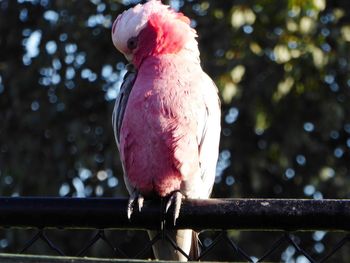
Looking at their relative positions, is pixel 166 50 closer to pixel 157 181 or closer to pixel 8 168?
pixel 157 181

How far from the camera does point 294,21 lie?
17.7ft

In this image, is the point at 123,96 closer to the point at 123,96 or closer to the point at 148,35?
the point at 123,96

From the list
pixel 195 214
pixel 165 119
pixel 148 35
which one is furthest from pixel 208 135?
pixel 195 214

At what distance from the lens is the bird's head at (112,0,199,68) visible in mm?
3787

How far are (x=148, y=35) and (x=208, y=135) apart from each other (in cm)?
48

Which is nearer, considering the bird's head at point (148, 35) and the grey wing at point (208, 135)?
the grey wing at point (208, 135)

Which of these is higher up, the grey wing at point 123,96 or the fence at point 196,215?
the fence at point 196,215

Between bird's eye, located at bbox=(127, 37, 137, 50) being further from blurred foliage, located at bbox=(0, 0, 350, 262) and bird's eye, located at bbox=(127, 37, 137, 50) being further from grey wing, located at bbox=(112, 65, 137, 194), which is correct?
blurred foliage, located at bbox=(0, 0, 350, 262)

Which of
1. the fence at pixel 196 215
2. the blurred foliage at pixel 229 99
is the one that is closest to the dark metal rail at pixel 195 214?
the fence at pixel 196 215

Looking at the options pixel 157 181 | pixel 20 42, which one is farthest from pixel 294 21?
pixel 157 181

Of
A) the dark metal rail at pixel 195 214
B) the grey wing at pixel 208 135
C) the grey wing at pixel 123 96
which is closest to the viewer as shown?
the dark metal rail at pixel 195 214

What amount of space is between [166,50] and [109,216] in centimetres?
174

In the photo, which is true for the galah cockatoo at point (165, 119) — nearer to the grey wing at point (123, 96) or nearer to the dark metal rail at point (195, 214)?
the grey wing at point (123, 96)

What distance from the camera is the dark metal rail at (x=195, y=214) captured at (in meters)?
2.05
